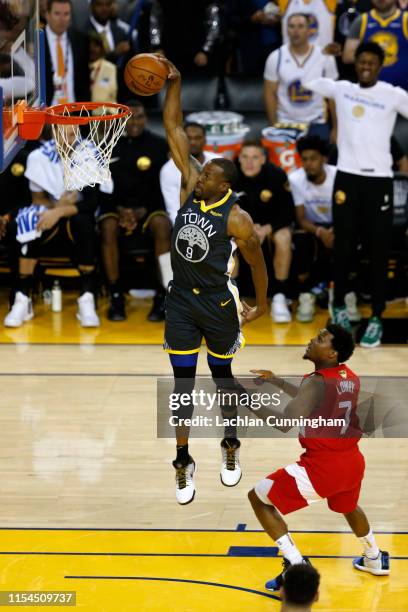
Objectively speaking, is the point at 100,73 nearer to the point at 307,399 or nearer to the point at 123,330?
the point at 123,330

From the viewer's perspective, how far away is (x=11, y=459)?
8.47 m

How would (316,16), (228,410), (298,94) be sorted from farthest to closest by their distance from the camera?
(316,16) < (298,94) < (228,410)

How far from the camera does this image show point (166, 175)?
1136 centimetres

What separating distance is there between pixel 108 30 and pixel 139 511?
6.74 m

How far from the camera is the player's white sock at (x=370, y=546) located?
6867 mm

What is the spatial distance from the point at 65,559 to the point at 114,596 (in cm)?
51

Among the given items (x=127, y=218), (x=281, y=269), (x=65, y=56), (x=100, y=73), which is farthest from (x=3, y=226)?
(x=281, y=269)

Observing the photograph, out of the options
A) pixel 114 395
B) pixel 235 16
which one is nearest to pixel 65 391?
pixel 114 395

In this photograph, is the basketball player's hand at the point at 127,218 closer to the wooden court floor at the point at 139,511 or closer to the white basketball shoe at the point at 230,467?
the wooden court floor at the point at 139,511

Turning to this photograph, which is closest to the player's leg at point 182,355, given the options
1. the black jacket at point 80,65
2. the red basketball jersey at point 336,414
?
the red basketball jersey at point 336,414

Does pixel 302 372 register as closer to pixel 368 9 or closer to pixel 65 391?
pixel 65 391

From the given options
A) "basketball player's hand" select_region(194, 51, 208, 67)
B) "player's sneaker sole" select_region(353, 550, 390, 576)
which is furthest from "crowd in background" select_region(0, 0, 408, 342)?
"player's sneaker sole" select_region(353, 550, 390, 576)

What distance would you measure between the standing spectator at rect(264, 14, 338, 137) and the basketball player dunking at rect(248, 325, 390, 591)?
230 inches

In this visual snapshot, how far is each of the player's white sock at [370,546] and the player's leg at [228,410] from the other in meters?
0.94
